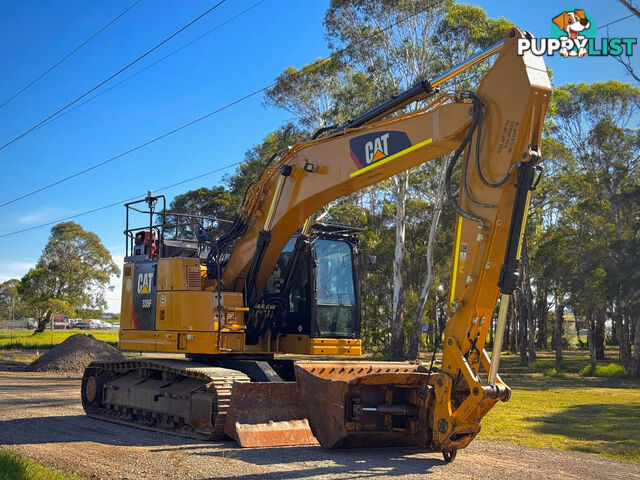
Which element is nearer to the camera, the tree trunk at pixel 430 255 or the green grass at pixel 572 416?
the green grass at pixel 572 416

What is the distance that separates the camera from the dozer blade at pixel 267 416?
9.57 metres

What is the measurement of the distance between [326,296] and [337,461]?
3.43 meters

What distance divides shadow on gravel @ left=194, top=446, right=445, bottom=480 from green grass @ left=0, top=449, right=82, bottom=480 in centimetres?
186

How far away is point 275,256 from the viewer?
11.5 m

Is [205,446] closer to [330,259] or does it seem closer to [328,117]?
[330,259]

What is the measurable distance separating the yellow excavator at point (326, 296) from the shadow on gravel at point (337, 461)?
0.83ft

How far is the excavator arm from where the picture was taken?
7.71 metres

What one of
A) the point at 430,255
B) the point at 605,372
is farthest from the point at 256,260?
the point at 605,372

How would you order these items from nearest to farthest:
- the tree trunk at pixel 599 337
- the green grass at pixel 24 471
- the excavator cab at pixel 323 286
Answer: the green grass at pixel 24 471
the excavator cab at pixel 323 286
the tree trunk at pixel 599 337

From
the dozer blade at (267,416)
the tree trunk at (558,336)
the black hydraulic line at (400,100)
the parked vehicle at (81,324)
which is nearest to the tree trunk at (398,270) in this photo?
the tree trunk at (558,336)

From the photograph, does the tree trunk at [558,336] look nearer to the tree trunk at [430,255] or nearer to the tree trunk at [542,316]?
the tree trunk at [430,255]

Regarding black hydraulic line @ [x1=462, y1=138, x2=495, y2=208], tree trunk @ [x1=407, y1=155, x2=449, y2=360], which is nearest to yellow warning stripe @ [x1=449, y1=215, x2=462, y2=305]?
black hydraulic line @ [x1=462, y1=138, x2=495, y2=208]

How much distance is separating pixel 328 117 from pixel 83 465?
29.1 m

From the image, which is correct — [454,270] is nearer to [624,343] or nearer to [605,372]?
[605,372]
